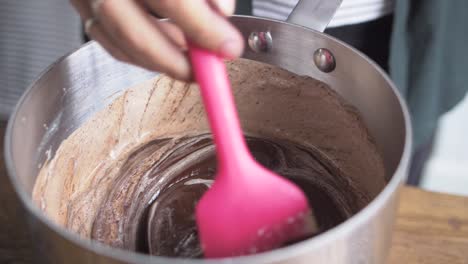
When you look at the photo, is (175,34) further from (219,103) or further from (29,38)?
(29,38)

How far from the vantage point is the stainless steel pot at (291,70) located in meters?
0.36

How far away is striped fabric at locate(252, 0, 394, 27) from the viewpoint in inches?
28.8

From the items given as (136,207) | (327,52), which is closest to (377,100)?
(327,52)

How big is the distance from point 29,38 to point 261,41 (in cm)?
89

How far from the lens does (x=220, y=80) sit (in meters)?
0.44

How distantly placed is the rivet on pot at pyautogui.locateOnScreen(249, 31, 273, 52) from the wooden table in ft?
0.80

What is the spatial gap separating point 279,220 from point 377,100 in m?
0.14

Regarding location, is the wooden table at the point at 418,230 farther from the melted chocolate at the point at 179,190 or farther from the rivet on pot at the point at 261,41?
the rivet on pot at the point at 261,41

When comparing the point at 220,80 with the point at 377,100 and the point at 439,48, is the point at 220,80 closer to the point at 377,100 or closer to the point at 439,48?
the point at 377,100

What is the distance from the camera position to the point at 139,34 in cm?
42

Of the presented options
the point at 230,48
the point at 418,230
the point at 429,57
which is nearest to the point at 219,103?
the point at 230,48

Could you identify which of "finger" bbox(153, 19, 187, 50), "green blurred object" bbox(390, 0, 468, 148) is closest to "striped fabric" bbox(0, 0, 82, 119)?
"green blurred object" bbox(390, 0, 468, 148)

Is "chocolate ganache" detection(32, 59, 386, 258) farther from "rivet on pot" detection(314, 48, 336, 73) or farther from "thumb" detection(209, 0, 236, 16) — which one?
"thumb" detection(209, 0, 236, 16)

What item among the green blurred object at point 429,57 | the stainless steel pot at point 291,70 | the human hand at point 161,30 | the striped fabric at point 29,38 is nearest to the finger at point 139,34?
the human hand at point 161,30
